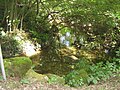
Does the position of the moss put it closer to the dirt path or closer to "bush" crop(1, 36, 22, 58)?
the dirt path

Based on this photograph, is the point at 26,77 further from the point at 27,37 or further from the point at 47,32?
the point at 47,32

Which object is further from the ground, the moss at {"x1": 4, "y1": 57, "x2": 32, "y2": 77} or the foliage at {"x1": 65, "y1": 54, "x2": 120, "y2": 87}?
the moss at {"x1": 4, "y1": 57, "x2": 32, "y2": 77}

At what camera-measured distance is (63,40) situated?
1240 cm

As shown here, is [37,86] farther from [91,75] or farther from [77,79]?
[91,75]

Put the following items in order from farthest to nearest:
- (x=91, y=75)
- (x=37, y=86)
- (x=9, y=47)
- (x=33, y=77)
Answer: (x=9, y=47) < (x=91, y=75) < (x=33, y=77) < (x=37, y=86)

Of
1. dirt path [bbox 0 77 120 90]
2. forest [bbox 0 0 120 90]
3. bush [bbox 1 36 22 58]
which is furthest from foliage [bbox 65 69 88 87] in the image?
bush [bbox 1 36 22 58]

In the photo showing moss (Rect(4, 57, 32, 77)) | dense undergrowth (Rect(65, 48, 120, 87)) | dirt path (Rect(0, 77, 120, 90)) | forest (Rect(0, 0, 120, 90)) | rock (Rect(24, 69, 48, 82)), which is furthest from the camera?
forest (Rect(0, 0, 120, 90))

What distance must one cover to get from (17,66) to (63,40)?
6209mm

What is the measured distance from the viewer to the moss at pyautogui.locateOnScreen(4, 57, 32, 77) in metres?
6.26

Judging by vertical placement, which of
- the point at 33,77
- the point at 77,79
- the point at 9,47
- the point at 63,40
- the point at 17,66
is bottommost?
the point at 63,40

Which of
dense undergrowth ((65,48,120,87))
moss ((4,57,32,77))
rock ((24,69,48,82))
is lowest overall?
dense undergrowth ((65,48,120,87))

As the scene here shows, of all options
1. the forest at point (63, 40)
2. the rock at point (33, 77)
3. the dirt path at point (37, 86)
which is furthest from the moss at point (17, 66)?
the dirt path at point (37, 86)

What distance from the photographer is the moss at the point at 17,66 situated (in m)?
6.26

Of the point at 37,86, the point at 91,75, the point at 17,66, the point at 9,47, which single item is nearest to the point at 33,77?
the point at 17,66
